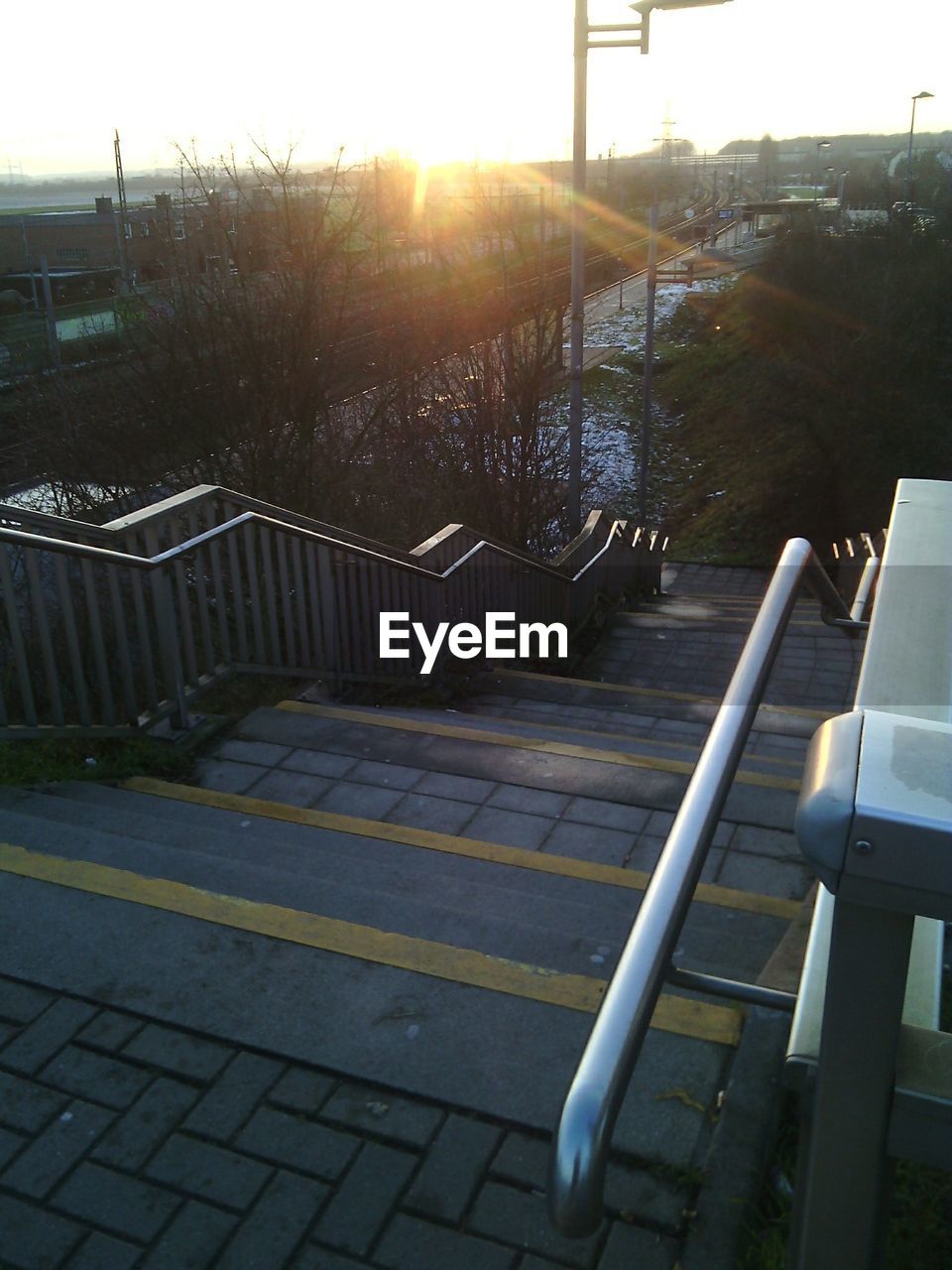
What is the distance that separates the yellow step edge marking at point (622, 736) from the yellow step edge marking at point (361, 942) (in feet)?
9.83

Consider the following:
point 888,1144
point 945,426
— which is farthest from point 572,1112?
point 945,426

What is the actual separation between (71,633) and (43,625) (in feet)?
0.41

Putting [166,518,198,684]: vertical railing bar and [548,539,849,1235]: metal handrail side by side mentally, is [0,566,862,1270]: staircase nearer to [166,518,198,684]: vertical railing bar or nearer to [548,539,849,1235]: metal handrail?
[166,518,198,684]: vertical railing bar

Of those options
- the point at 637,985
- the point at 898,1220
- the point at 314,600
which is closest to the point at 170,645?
the point at 314,600

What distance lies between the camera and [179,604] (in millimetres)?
5262

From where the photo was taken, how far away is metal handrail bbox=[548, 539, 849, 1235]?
3.96 feet

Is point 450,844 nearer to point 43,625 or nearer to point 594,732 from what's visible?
point 43,625

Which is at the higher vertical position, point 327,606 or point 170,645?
point 170,645

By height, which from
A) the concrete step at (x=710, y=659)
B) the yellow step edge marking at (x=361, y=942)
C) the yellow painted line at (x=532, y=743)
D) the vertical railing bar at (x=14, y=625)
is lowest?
the concrete step at (x=710, y=659)

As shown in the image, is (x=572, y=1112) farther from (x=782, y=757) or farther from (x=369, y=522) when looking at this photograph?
Answer: (x=369, y=522)

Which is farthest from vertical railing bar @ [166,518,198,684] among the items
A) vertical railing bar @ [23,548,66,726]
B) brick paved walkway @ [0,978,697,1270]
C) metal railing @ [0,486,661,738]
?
brick paved walkway @ [0,978,697,1270]

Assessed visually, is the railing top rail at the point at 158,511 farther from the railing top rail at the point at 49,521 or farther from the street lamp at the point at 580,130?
the street lamp at the point at 580,130

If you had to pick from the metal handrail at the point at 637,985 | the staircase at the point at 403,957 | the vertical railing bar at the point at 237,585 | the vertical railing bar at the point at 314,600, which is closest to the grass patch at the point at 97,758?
the staircase at the point at 403,957

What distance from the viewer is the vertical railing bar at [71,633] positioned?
177 inches
